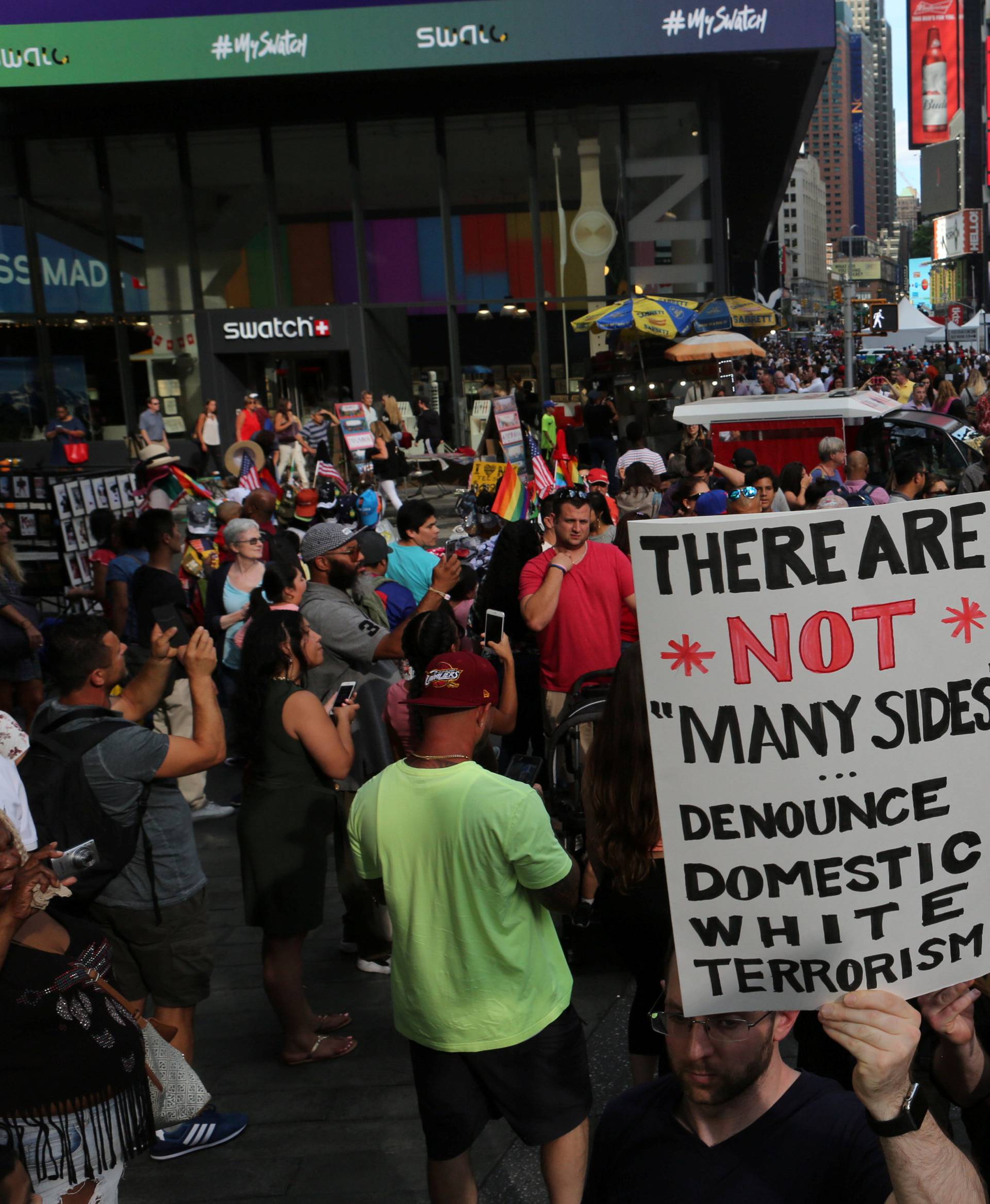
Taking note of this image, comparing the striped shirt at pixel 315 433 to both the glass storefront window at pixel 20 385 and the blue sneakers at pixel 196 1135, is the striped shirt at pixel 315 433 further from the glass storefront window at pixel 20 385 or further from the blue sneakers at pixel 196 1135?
the blue sneakers at pixel 196 1135

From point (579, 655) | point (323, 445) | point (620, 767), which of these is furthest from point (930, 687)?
point (323, 445)

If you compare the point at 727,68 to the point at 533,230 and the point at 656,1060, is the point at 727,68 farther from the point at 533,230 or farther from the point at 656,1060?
the point at 656,1060

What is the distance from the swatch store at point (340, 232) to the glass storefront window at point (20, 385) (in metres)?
0.04

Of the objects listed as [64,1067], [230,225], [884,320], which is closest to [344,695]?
[64,1067]

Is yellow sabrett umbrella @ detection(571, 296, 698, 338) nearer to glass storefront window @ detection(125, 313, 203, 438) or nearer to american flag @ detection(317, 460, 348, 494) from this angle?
american flag @ detection(317, 460, 348, 494)

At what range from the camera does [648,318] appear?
1789cm

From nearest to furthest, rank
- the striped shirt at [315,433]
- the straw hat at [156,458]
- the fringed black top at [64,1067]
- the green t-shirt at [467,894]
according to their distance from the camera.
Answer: the fringed black top at [64,1067] < the green t-shirt at [467,894] < the straw hat at [156,458] < the striped shirt at [315,433]

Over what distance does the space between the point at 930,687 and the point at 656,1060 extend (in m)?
2.02

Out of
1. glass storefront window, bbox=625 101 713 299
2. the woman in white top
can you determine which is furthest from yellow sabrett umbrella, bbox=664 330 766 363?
the woman in white top

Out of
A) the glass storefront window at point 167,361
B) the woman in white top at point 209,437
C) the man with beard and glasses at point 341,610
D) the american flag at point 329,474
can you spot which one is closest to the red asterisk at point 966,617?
the man with beard and glasses at point 341,610

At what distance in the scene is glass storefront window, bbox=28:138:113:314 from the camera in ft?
78.2

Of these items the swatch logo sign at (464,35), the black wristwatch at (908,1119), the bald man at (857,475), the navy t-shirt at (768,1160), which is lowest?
the navy t-shirt at (768,1160)

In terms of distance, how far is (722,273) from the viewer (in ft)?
74.4

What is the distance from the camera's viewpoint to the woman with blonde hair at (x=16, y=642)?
298 inches
